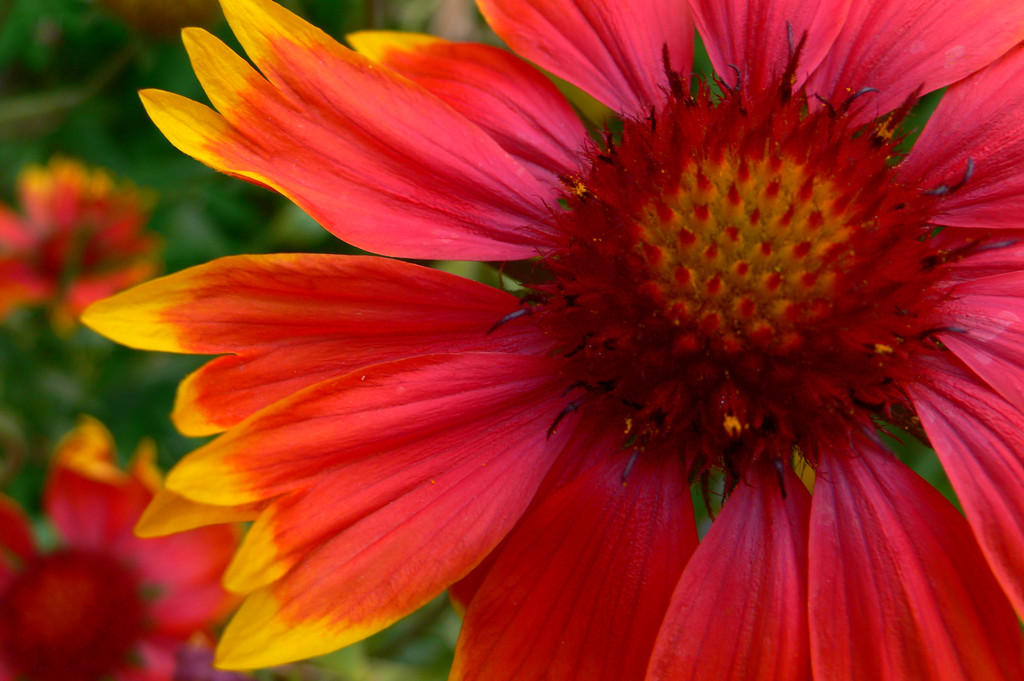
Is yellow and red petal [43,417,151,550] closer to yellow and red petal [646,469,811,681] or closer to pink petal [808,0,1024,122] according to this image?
yellow and red petal [646,469,811,681]

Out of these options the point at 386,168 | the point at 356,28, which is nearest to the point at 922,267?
the point at 386,168

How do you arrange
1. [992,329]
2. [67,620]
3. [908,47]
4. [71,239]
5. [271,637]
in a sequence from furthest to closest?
[71,239] → [67,620] → [908,47] → [992,329] → [271,637]

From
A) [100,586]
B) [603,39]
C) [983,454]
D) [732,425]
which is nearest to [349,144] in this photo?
[603,39]

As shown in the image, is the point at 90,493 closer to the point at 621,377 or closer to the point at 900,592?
the point at 621,377

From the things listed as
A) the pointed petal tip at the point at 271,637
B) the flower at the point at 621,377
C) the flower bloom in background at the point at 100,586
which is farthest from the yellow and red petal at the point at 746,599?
the flower bloom in background at the point at 100,586

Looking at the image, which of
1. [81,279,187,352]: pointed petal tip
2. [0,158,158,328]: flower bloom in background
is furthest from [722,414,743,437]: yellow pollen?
[0,158,158,328]: flower bloom in background

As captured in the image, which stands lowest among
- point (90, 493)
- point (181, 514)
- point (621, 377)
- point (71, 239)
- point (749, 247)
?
point (90, 493)

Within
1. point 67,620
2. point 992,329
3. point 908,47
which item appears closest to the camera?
point 992,329
